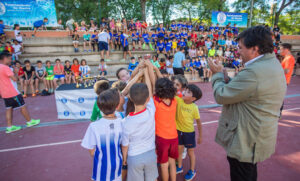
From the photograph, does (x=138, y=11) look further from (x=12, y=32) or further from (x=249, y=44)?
(x=249, y=44)

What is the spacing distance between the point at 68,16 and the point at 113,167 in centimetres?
2700

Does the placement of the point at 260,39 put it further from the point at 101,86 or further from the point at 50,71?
the point at 50,71

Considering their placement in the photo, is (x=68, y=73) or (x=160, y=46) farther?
(x=160, y=46)

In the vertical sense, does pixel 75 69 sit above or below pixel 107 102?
above

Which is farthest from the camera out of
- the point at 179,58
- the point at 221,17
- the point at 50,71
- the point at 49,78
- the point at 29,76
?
the point at 221,17

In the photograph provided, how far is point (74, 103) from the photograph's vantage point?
195 inches

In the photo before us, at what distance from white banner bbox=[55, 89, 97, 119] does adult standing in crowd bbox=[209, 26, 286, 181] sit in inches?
166

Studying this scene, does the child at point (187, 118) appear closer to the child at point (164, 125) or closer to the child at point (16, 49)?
the child at point (164, 125)

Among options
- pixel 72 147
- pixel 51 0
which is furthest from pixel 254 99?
pixel 51 0

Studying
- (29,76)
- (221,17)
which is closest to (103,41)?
(29,76)

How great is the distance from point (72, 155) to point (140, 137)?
7.17 feet

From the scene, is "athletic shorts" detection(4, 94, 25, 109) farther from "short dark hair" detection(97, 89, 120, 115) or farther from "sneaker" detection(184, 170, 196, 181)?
"sneaker" detection(184, 170, 196, 181)

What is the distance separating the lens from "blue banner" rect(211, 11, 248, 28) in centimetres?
1633

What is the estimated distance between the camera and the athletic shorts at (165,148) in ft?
6.70
